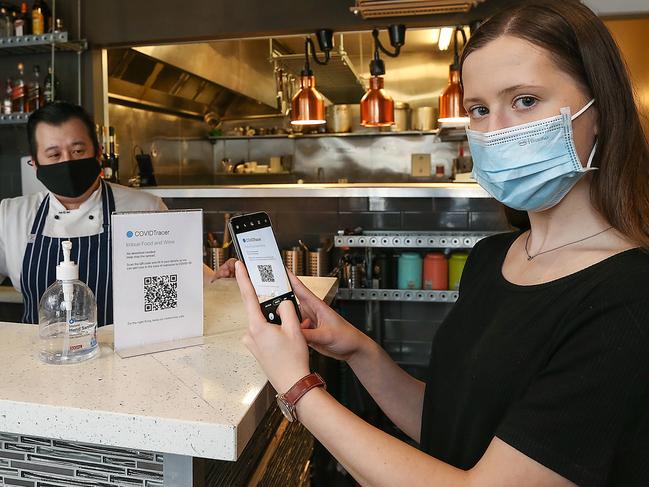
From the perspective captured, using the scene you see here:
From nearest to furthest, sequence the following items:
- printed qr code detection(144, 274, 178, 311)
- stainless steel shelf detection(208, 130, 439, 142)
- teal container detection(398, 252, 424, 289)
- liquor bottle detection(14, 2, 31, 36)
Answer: printed qr code detection(144, 274, 178, 311) < teal container detection(398, 252, 424, 289) < liquor bottle detection(14, 2, 31, 36) < stainless steel shelf detection(208, 130, 439, 142)

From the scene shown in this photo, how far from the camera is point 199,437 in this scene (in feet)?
2.66

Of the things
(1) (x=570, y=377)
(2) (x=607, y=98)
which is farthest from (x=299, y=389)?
(2) (x=607, y=98)

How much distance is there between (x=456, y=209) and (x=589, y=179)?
2.54 metres

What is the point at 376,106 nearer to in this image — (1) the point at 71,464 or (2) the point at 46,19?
(2) the point at 46,19

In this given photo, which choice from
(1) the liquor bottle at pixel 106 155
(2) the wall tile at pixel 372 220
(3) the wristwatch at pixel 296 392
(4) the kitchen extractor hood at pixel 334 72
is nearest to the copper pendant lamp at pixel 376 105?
(2) the wall tile at pixel 372 220

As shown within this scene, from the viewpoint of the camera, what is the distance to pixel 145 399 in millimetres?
890

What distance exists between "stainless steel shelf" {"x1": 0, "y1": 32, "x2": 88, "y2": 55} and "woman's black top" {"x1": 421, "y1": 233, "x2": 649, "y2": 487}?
3492 mm

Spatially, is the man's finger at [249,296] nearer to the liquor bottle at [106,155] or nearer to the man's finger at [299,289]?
the man's finger at [299,289]

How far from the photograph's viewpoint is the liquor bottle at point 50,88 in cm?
370

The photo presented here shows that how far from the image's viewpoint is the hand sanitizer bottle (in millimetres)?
1064

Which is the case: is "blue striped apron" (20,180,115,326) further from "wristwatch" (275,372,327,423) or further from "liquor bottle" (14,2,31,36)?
"liquor bottle" (14,2,31,36)

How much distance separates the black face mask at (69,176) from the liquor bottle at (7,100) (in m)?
2.16

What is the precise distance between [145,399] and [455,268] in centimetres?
258

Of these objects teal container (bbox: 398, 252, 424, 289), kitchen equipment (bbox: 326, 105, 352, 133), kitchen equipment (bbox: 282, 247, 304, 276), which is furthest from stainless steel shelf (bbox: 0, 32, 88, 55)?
kitchen equipment (bbox: 326, 105, 352, 133)
